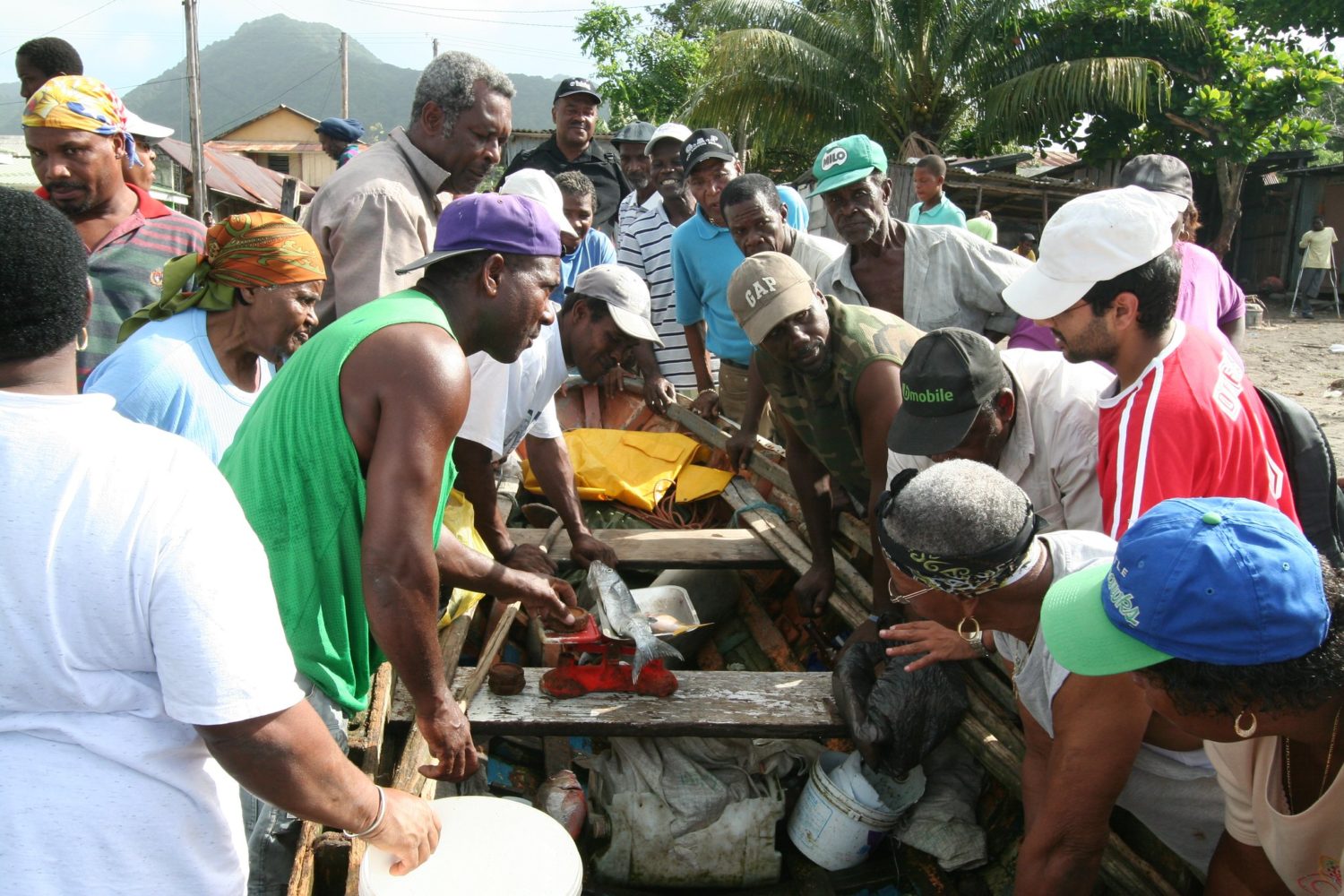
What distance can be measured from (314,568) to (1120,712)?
5.38 feet

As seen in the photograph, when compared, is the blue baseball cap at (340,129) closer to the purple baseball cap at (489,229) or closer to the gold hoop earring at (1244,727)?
the purple baseball cap at (489,229)


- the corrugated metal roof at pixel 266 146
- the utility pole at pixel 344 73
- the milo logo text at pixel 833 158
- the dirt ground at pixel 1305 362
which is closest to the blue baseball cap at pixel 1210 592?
the milo logo text at pixel 833 158

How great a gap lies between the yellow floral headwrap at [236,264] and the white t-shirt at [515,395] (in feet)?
2.18

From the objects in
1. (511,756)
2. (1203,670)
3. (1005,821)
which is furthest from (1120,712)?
(511,756)

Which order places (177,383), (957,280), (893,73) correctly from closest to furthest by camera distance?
1. (177,383)
2. (957,280)
3. (893,73)

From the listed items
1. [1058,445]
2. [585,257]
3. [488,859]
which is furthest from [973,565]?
[585,257]

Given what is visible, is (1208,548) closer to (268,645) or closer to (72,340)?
(268,645)

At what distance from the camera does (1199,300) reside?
3.37 meters

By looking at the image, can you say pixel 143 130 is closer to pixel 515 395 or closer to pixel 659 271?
pixel 515 395

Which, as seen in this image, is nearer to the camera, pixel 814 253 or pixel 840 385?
pixel 840 385

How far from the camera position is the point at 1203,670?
1.46m

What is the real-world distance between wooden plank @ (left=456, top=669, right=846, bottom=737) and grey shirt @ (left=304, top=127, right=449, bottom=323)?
1379 mm

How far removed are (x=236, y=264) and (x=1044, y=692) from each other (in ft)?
7.24

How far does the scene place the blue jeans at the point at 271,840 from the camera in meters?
2.06
